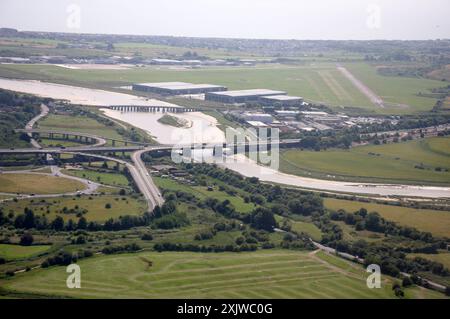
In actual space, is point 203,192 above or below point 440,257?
above

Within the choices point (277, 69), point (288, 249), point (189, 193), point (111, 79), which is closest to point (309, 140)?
point (189, 193)

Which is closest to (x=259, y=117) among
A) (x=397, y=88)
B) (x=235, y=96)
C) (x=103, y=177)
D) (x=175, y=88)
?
(x=235, y=96)

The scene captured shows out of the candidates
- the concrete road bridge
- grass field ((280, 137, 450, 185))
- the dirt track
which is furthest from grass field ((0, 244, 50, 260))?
the dirt track

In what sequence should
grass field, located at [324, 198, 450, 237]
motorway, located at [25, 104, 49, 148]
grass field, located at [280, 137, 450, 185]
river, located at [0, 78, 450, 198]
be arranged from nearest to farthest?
grass field, located at [324, 198, 450, 237]
river, located at [0, 78, 450, 198]
grass field, located at [280, 137, 450, 185]
motorway, located at [25, 104, 49, 148]

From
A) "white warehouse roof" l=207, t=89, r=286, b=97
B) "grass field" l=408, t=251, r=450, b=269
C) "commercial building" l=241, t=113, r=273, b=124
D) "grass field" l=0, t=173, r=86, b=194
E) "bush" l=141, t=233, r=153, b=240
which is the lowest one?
"grass field" l=408, t=251, r=450, b=269

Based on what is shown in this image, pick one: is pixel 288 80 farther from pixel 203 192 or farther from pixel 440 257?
pixel 440 257

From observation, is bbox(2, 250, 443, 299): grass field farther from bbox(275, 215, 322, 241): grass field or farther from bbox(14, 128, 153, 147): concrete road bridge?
bbox(14, 128, 153, 147): concrete road bridge

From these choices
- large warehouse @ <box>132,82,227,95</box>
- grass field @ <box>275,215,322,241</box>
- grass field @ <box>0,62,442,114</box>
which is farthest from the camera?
grass field @ <box>0,62,442,114</box>

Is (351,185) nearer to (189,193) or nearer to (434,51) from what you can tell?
(189,193)
